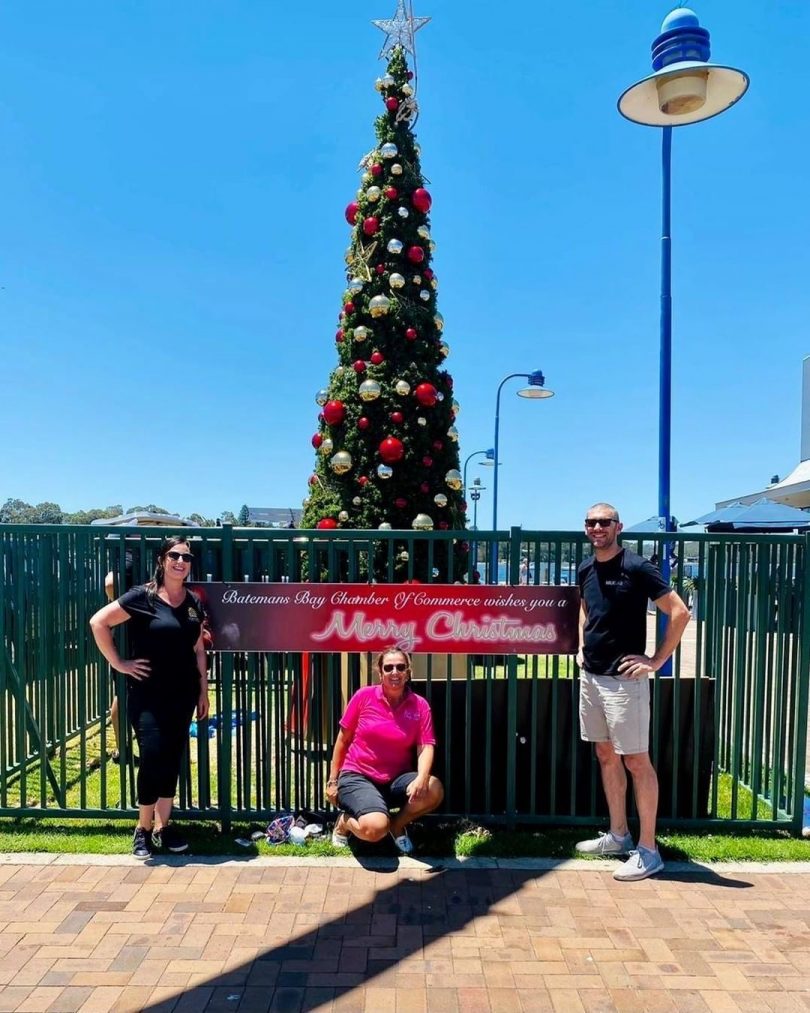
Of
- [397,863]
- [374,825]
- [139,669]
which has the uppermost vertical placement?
[139,669]

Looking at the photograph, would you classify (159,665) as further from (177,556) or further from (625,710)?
(625,710)

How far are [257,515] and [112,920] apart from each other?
3342cm

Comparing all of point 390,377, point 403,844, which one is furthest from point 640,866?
point 390,377

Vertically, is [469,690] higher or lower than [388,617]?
lower

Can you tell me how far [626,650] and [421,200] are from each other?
479cm

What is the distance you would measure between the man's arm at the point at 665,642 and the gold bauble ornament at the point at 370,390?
3397mm

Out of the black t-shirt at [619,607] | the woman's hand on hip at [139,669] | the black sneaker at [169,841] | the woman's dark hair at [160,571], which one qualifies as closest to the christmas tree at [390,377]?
the black t-shirt at [619,607]

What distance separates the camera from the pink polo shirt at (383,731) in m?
Answer: 3.99

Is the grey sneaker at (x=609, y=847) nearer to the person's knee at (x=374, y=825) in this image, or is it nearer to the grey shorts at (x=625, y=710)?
the grey shorts at (x=625, y=710)

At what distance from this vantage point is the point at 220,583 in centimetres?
420

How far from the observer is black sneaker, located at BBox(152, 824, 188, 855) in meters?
4.03

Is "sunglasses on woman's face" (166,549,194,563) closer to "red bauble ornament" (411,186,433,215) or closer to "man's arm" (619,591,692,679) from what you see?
"man's arm" (619,591,692,679)

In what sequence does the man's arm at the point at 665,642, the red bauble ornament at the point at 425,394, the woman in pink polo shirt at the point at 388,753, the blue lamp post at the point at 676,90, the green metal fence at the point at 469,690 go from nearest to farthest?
1. the man's arm at the point at 665,642
2. the woman in pink polo shirt at the point at 388,753
3. the green metal fence at the point at 469,690
4. the blue lamp post at the point at 676,90
5. the red bauble ornament at the point at 425,394

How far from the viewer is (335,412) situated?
255 inches
